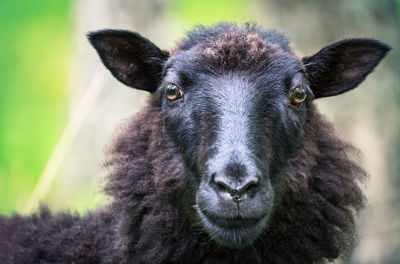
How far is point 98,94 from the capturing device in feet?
36.6

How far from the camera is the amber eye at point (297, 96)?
5.12 m

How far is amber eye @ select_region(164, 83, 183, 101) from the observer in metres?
5.13

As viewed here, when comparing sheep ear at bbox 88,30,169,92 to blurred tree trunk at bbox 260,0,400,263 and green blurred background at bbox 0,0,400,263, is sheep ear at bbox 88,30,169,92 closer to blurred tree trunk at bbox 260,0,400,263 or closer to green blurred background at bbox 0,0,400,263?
green blurred background at bbox 0,0,400,263

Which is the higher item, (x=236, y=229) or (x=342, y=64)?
(x=342, y=64)

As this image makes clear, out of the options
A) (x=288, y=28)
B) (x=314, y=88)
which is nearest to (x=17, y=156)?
(x=288, y=28)

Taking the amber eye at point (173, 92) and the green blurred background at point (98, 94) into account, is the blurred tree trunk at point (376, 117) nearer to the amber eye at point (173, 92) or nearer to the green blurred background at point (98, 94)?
the green blurred background at point (98, 94)

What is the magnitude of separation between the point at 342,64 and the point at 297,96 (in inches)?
33.2

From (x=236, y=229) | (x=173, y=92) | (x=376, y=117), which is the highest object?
(x=376, y=117)

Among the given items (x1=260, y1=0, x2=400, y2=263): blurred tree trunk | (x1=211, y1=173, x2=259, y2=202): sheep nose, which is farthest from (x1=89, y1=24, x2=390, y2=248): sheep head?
(x1=260, y1=0, x2=400, y2=263): blurred tree trunk

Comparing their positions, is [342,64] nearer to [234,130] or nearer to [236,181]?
[234,130]

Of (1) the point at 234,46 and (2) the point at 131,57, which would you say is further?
(2) the point at 131,57

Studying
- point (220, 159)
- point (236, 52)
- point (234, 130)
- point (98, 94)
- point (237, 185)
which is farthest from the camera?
point (98, 94)

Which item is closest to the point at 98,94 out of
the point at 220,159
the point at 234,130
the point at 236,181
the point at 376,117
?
the point at 376,117

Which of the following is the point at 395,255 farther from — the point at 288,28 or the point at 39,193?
the point at 39,193
